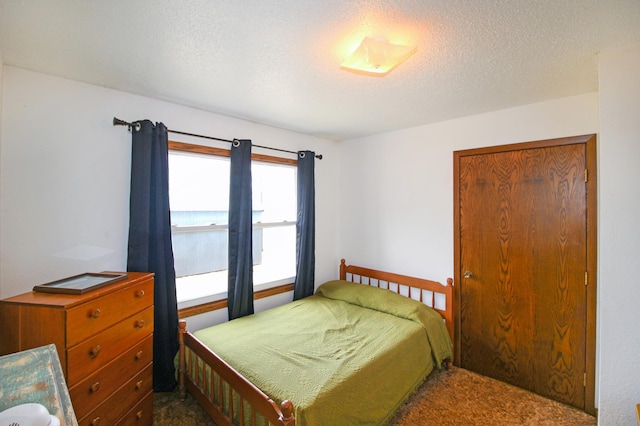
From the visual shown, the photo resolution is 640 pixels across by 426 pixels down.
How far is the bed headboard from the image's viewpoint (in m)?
2.65

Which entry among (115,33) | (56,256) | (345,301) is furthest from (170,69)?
(345,301)

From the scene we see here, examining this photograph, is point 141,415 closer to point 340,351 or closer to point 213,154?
point 340,351

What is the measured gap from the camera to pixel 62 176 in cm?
185

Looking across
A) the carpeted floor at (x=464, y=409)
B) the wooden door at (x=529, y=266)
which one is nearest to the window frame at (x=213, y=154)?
the carpeted floor at (x=464, y=409)

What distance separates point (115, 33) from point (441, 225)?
2858 millimetres

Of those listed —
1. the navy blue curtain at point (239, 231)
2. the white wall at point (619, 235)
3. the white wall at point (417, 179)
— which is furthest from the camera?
the navy blue curtain at point (239, 231)

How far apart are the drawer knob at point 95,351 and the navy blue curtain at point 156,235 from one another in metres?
0.72

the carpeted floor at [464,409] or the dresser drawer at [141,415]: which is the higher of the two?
the dresser drawer at [141,415]

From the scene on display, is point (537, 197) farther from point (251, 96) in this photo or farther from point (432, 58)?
point (251, 96)

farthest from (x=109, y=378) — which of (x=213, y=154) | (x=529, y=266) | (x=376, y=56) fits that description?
(x=529, y=266)

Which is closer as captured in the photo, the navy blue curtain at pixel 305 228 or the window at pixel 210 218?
the window at pixel 210 218

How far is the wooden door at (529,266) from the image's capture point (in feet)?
6.84

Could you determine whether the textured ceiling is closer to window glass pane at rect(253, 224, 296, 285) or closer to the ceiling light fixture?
the ceiling light fixture

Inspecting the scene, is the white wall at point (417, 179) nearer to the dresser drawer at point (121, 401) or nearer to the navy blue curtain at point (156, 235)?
the navy blue curtain at point (156, 235)
